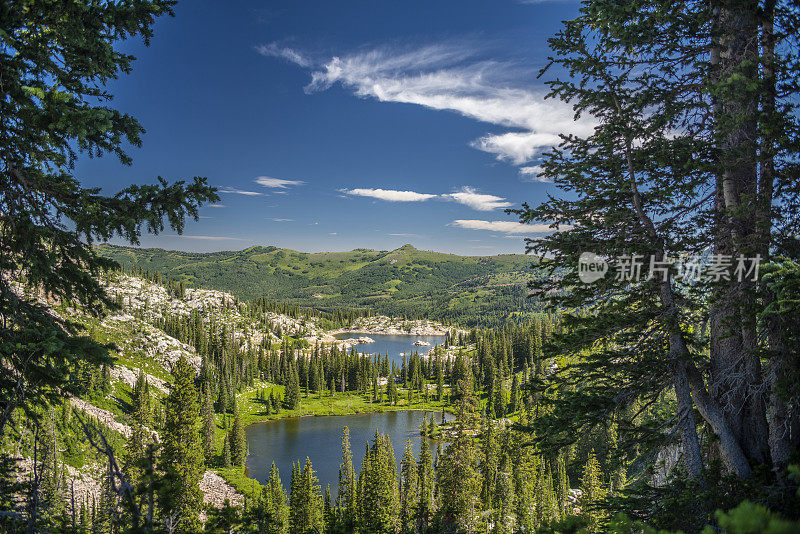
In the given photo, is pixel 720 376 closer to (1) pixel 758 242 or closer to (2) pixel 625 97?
(1) pixel 758 242

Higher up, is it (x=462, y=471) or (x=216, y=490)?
(x=462, y=471)

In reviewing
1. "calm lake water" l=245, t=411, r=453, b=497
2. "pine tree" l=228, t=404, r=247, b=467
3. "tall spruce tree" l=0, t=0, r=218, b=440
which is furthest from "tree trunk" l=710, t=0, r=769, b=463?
"pine tree" l=228, t=404, r=247, b=467

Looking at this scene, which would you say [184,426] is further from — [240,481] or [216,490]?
[240,481]

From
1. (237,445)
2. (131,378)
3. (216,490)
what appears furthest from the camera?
(131,378)

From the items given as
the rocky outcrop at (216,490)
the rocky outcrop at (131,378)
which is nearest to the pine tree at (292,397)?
the rocky outcrop at (131,378)

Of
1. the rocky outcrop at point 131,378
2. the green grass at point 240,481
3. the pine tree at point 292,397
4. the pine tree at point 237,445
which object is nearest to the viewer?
the green grass at point 240,481

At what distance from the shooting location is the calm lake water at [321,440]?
64438mm

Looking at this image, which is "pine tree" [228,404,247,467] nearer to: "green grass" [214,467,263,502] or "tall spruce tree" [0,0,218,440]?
"green grass" [214,467,263,502]

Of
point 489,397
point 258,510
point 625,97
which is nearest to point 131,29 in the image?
point 258,510

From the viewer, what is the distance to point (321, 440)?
79.1 metres

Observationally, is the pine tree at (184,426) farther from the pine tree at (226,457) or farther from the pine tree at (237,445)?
the pine tree at (237,445)

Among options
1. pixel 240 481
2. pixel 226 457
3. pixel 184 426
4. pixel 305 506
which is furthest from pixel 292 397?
pixel 184 426

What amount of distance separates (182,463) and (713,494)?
30.6 meters

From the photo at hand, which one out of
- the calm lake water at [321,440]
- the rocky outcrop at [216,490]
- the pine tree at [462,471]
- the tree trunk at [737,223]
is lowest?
the calm lake water at [321,440]
